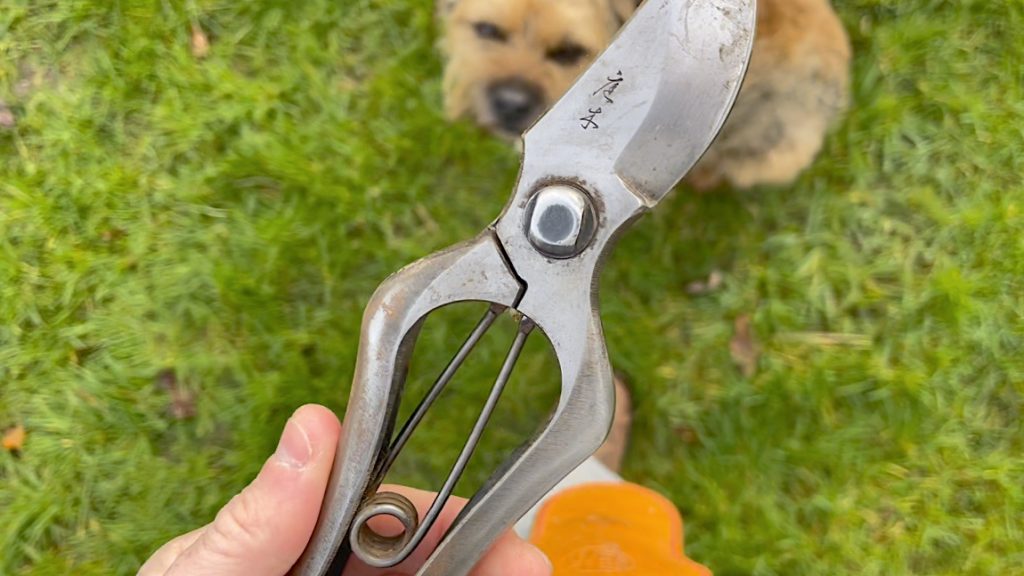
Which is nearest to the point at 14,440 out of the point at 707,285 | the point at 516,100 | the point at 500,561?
the point at 500,561

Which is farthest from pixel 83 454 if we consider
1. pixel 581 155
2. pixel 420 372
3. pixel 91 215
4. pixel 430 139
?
pixel 581 155

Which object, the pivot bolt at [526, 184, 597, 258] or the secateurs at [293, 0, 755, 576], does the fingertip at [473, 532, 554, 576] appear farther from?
the pivot bolt at [526, 184, 597, 258]

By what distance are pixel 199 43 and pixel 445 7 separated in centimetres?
78

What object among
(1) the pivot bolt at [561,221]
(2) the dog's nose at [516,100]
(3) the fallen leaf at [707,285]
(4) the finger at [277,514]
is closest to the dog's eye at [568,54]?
(2) the dog's nose at [516,100]

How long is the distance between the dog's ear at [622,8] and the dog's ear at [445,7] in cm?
46

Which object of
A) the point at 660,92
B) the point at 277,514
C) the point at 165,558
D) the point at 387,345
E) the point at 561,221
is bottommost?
the point at 165,558

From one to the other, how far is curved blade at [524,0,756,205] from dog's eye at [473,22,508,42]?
1077 millimetres

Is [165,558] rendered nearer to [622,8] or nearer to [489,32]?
[489,32]

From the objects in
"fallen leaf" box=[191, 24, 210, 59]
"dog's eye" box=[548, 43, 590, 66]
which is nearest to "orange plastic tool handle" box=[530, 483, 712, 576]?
"dog's eye" box=[548, 43, 590, 66]

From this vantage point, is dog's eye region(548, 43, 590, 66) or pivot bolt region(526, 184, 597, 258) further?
dog's eye region(548, 43, 590, 66)

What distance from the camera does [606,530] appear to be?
206 cm

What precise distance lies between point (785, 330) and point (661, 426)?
469mm

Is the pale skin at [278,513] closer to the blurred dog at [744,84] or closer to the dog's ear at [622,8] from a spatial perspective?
the blurred dog at [744,84]

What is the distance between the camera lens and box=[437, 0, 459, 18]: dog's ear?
2311 mm
